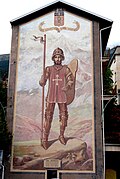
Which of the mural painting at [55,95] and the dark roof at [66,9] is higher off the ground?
the dark roof at [66,9]

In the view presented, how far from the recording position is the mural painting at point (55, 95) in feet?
66.2

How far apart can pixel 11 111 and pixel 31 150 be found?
314 cm

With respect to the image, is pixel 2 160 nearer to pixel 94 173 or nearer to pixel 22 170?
pixel 22 170

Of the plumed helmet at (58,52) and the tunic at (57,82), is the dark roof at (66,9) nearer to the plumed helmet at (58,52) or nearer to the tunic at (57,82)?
the plumed helmet at (58,52)

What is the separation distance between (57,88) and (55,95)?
0.54 m

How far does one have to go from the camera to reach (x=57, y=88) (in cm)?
2173

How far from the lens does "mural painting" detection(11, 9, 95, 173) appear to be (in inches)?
794

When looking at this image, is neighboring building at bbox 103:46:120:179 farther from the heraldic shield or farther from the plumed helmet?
the plumed helmet

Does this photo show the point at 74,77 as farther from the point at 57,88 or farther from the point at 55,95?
the point at 55,95

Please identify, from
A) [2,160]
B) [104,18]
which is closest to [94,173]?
[2,160]

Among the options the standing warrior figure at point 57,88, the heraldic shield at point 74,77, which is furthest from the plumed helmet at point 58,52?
the heraldic shield at point 74,77

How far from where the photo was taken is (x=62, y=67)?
22.3m

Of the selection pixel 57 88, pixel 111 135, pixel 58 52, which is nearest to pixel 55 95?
pixel 57 88

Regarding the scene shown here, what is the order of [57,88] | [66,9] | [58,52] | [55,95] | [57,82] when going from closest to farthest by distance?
[55,95], [57,88], [57,82], [58,52], [66,9]
